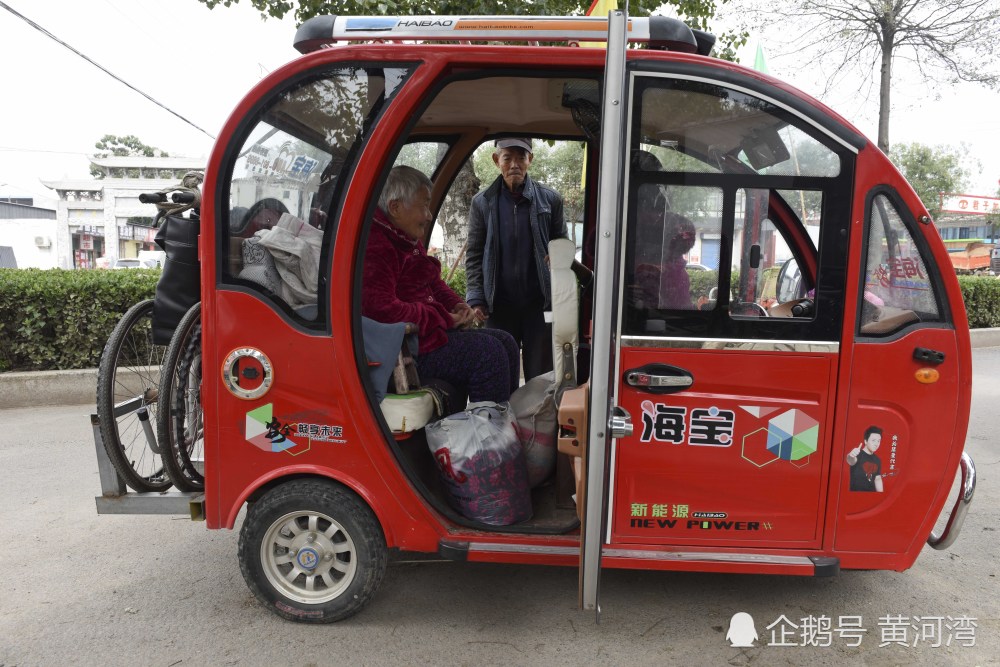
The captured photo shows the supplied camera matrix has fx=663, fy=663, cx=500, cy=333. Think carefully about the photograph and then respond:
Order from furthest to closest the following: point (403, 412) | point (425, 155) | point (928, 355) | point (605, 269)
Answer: point (425, 155)
point (403, 412)
point (928, 355)
point (605, 269)

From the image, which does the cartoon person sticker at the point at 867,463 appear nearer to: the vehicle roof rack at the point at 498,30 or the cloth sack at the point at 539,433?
the cloth sack at the point at 539,433

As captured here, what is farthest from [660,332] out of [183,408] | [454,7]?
[454,7]

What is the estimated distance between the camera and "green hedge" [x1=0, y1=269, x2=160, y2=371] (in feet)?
20.7

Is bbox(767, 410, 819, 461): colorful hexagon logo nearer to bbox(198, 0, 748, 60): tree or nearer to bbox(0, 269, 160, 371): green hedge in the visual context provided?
bbox(198, 0, 748, 60): tree

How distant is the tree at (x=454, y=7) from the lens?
6.01 metres

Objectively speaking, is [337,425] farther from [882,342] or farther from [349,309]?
[882,342]

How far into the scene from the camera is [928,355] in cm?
237

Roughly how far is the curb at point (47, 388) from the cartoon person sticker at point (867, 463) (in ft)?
21.2

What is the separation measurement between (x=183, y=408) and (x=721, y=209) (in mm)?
2420

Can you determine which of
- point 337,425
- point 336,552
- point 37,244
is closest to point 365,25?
point 337,425

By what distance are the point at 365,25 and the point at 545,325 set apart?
2.39m

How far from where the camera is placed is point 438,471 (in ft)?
9.75

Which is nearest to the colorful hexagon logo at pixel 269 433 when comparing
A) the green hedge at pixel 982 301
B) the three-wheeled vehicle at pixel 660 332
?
the three-wheeled vehicle at pixel 660 332

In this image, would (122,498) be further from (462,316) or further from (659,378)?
(659,378)
